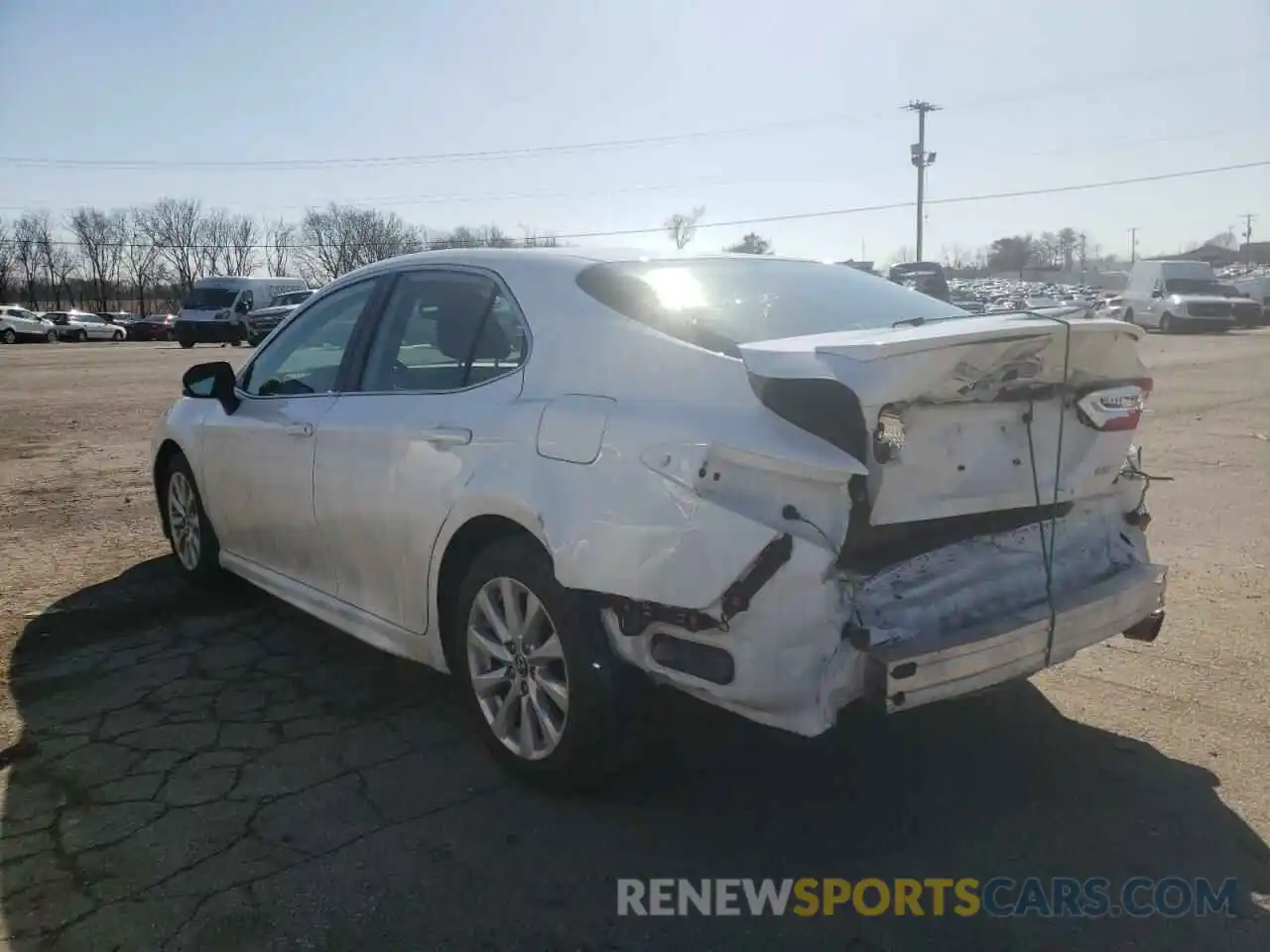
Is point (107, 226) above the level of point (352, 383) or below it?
above

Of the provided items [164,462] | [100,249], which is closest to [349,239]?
[100,249]

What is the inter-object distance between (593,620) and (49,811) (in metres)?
1.76

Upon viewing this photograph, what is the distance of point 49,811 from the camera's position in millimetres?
3119

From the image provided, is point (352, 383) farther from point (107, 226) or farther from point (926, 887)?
point (107, 226)

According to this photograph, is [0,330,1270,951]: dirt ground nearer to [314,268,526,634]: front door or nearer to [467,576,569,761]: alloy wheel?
[467,576,569,761]: alloy wheel

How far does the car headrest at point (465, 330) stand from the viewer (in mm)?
3447

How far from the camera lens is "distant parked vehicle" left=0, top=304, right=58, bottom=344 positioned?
43.8 m

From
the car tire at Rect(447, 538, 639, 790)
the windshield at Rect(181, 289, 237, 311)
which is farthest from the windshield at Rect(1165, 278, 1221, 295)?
the car tire at Rect(447, 538, 639, 790)

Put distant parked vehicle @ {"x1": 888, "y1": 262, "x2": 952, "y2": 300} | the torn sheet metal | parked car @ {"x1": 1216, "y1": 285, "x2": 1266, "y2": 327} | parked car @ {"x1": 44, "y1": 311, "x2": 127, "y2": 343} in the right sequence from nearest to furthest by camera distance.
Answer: the torn sheet metal → distant parked vehicle @ {"x1": 888, "y1": 262, "x2": 952, "y2": 300} → parked car @ {"x1": 1216, "y1": 285, "x2": 1266, "y2": 327} → parked car @ {"x1": 44, "y1": 311, "x2": 127, "y2": 343}

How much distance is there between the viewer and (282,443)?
14.1 ft

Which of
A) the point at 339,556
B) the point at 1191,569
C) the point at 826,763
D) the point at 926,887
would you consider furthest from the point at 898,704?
the point at 1191,569

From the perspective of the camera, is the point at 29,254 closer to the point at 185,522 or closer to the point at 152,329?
the point at 152,329

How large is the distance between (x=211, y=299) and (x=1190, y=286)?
3164 cm

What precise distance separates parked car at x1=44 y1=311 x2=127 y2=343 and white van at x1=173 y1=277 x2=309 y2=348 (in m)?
17.3
